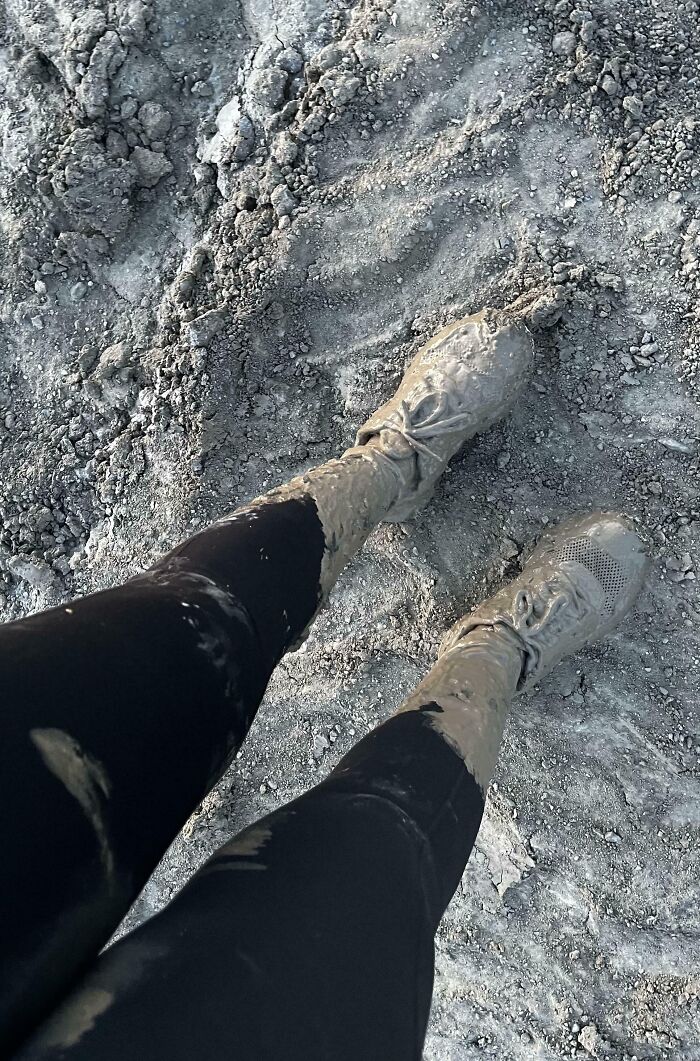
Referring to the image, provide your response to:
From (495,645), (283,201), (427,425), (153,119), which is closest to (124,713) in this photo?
(495,645)

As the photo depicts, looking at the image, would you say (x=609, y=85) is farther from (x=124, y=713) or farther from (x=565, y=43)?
(x=124, y=713)

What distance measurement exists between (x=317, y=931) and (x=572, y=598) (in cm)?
118

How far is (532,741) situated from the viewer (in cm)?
209

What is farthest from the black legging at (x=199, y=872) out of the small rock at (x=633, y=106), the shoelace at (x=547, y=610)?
the small rock at (x=633, y=106)

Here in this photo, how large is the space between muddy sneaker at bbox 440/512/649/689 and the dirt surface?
0.26 ft

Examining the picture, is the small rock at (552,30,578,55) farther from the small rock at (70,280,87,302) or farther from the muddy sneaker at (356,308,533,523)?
the small rock at (70,280,87,302)

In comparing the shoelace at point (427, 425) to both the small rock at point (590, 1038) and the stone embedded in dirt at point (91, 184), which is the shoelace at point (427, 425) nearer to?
the stone embedded in dirt at point (91, 184)

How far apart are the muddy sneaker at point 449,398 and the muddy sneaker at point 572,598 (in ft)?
1.21

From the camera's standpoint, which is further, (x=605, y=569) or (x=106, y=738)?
(x=605, y=569)

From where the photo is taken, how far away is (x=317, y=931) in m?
1.04

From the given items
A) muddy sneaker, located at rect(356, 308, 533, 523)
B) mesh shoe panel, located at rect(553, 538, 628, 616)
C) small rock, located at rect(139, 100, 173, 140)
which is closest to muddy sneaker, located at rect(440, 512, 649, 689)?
mesh shoe panel, located at rect(553, 538, 628, 616)

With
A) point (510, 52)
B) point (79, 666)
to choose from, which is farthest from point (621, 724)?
point (510, 52)

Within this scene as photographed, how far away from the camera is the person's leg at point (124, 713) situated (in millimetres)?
906

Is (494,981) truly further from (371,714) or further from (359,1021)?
(359,1021)
